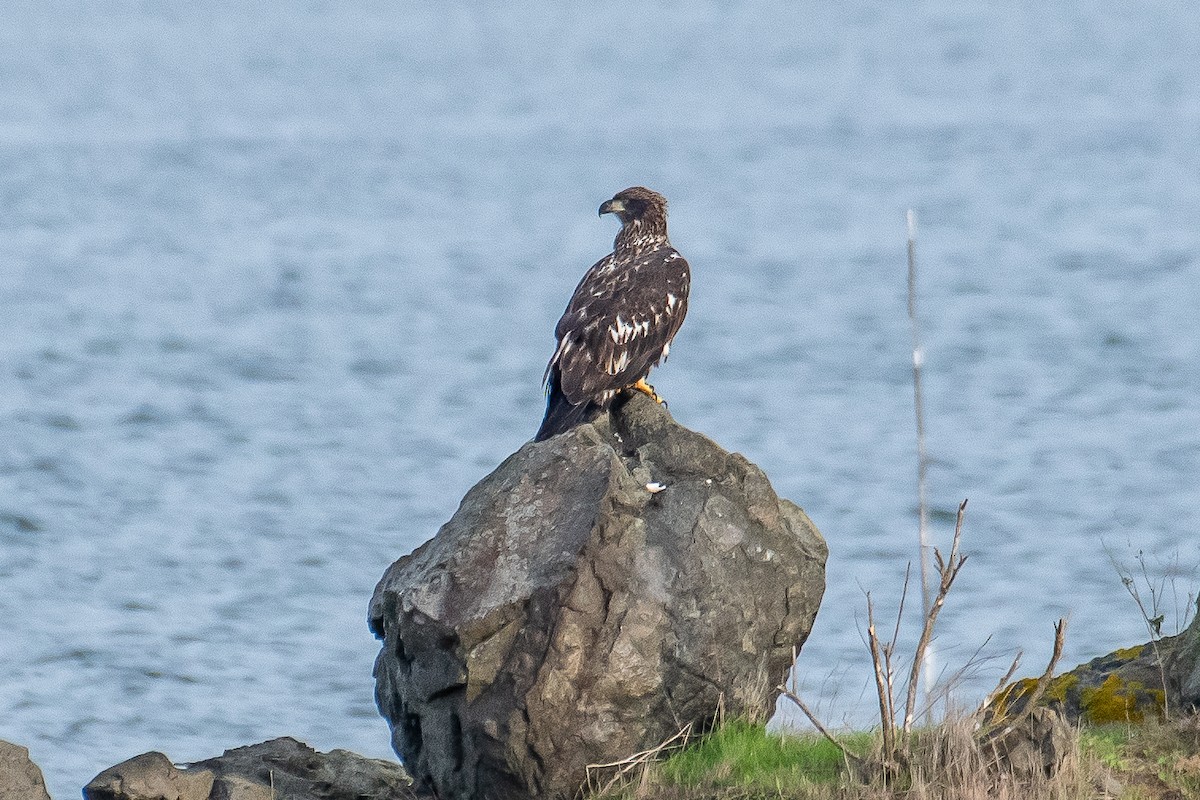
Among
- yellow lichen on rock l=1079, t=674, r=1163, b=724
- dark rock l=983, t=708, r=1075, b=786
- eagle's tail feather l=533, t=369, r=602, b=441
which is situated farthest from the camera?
eagle's tail feather l=533, t=369, r=602, b=441

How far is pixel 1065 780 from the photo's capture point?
681 cm

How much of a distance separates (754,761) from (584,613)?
0.82 meters

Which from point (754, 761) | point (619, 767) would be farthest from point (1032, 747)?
point (619, 767)

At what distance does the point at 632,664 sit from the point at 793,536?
35.1 inches

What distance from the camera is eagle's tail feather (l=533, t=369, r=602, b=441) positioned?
884 cm

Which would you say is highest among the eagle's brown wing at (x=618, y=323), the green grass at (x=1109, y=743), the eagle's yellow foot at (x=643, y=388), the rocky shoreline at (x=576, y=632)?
the eagle's brown wing at (x=618, y=323)

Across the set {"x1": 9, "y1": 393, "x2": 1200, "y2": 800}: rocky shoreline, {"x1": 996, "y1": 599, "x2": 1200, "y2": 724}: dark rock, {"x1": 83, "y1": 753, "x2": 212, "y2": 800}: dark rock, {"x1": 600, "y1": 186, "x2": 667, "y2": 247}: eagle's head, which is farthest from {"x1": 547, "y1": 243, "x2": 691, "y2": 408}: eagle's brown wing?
{"x1": 83, "y1": 753, "x2": 212, "y2": 800}: dark rock

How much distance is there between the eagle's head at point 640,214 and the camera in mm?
10242

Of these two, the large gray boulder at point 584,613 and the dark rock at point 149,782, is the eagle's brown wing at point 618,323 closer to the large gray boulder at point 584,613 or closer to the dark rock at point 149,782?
the large gray boulder at point 584,613

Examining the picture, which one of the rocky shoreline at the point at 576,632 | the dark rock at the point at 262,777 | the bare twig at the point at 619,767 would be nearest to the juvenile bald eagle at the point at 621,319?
the rocky shoreline at the point at 576,632

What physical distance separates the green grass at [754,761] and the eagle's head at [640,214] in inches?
132

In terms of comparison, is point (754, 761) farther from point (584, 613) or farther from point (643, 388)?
point (643, 388)

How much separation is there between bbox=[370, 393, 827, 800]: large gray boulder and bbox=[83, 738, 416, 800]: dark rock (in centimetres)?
36

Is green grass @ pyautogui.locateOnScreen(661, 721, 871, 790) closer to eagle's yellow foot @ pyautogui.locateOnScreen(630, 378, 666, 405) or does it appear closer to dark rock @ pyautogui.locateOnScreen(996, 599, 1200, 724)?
dark rock @ pyautogui.locateOnScreen(996, 599, 1200, 724)
